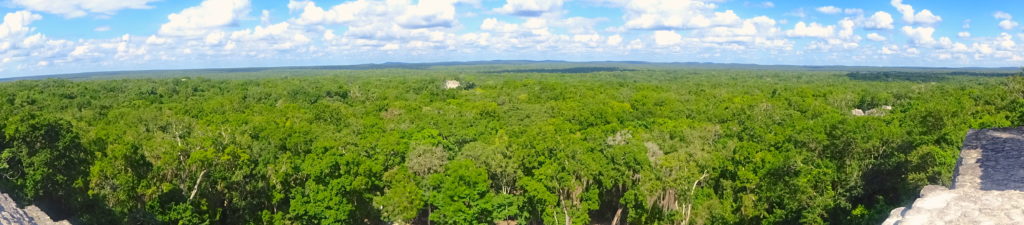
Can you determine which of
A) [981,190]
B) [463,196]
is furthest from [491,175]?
[981,190]

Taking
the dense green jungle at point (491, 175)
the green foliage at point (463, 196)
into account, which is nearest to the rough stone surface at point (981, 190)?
the dense green jungle at point (491, 175)

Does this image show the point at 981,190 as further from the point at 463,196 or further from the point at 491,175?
the point at 491,175

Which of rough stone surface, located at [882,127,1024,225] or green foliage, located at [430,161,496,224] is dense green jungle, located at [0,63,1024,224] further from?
rough stone surface, located at [882,127,1024,225]

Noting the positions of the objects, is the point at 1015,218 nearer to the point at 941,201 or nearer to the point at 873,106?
the point at 941,201

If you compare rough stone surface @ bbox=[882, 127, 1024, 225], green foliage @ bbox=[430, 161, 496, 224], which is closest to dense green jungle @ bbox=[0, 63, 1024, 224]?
green foliage @ bbox=[430, 161, 496, 224]

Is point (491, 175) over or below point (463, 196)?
over

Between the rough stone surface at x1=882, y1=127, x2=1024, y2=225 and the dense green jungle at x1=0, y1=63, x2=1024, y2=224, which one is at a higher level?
the rough stone surface at x1=882, y1=127, x2=1024, y2=225

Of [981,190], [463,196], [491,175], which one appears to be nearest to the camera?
[981,190]

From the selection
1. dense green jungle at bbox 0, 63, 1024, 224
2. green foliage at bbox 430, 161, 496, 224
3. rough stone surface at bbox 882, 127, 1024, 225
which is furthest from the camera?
green foliage at bbox 430, 161, 496, 224
